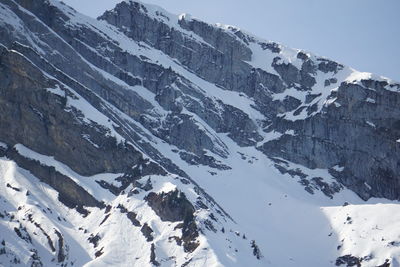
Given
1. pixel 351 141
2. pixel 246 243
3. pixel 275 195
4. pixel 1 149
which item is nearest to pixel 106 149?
pixel 1 149

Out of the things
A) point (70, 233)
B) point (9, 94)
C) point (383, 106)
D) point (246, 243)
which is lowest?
point (70, 233)

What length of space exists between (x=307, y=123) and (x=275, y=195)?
120 feet

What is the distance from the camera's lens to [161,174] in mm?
139625

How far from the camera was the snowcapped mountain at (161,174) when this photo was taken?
121938mm

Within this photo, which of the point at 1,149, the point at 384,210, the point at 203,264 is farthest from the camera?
the point at 384,210

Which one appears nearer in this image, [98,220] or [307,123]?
[98,220]

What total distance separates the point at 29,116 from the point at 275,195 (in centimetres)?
7241

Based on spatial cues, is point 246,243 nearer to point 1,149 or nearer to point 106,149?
point 106,149

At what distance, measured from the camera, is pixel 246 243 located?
5123 inches

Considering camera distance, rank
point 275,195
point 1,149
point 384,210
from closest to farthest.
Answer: point 1,149, point 384,210, point 275,195

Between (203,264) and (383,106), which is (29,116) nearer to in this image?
(203,264)

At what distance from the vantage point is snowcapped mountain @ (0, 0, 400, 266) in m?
122

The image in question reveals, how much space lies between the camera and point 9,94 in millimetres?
145125

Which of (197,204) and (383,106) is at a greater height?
(383,106)
